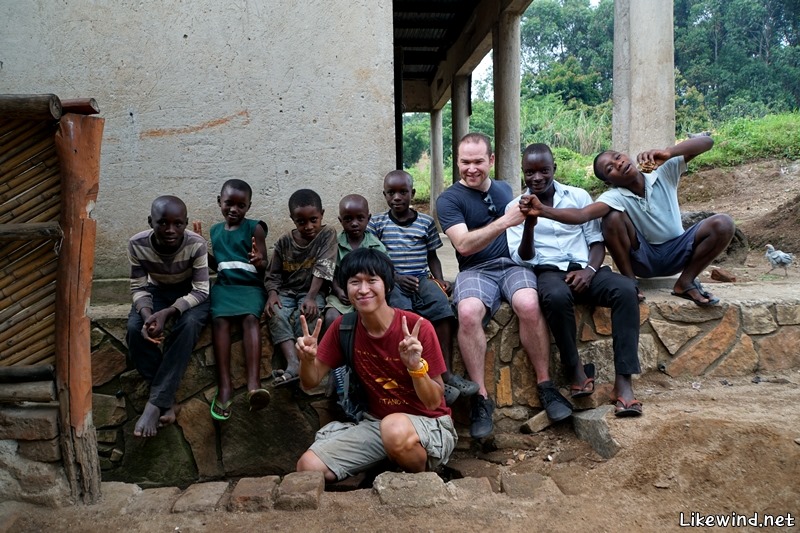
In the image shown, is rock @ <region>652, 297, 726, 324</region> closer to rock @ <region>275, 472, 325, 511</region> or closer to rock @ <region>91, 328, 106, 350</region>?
rock @ <region>275, 472, 325, 511</region>

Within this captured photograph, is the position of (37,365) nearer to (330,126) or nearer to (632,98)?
(330,126)

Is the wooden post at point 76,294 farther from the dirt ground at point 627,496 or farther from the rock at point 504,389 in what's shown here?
the rock at point 504,389

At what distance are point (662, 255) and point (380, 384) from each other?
6.40ft

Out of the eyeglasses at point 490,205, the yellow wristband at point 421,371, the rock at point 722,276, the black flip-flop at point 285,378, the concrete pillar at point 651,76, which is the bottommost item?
the black flip-flop at point 285,378

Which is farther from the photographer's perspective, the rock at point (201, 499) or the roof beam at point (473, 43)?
the roof beam at point (473, 43)

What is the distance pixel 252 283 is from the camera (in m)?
3.74

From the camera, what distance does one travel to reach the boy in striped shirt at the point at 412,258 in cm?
352

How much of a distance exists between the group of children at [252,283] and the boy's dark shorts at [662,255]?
119 centimetres

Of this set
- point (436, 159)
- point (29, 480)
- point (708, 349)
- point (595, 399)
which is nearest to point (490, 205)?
point (595, 399)

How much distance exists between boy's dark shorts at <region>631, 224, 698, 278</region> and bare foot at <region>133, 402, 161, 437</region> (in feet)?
9.34

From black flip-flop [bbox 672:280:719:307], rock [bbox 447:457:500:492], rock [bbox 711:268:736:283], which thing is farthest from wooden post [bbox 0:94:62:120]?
rock [bbox 711:268:736:283]

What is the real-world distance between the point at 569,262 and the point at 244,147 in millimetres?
2112

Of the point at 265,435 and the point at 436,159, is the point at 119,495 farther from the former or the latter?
the point at 436,159

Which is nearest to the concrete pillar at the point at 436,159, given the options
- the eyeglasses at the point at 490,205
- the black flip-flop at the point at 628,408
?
the eyeglasses at the point at 490,205
